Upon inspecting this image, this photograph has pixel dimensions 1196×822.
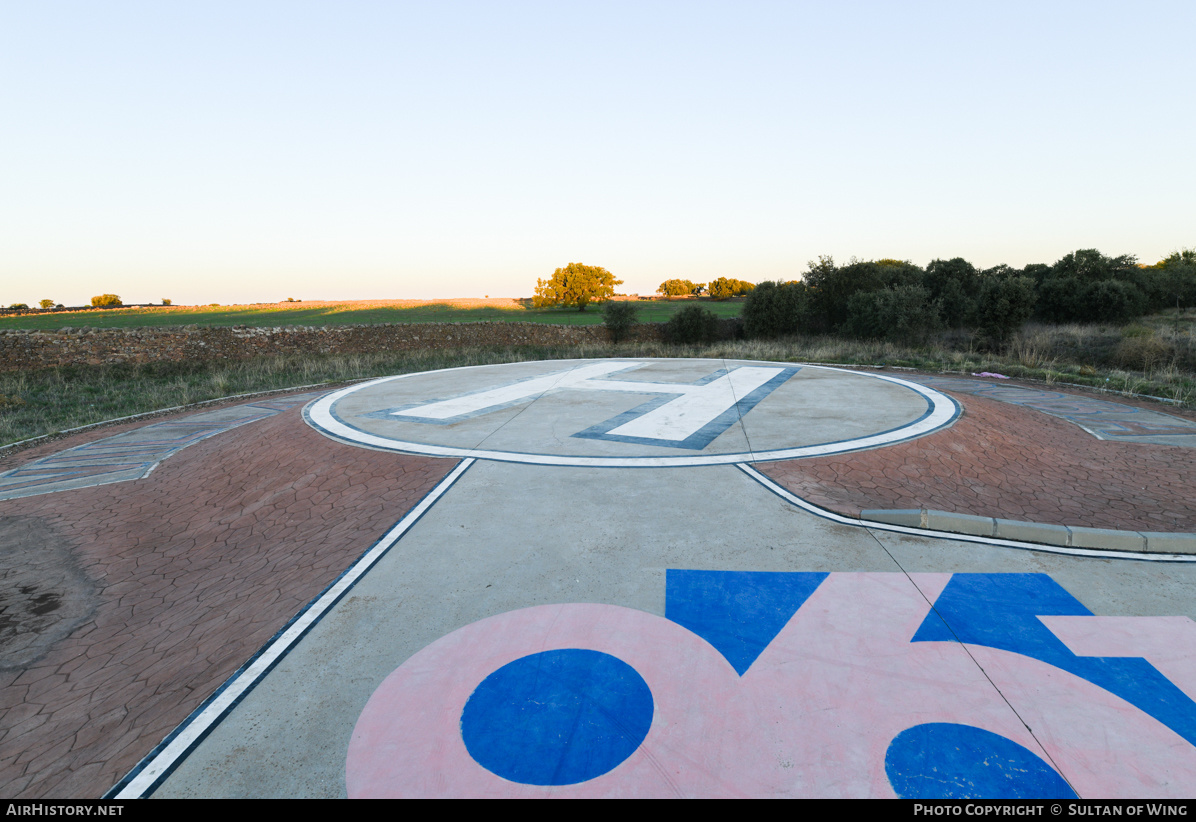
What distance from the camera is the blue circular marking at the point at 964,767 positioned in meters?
2.58

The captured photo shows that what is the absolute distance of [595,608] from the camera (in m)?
4.16

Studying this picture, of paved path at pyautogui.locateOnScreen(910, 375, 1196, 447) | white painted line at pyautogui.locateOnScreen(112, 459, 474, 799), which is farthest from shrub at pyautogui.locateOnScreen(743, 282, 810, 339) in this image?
white painted line at pyautogui.locateOnScreen(112, 459, 474, 799)

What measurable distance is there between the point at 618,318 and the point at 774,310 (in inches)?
399

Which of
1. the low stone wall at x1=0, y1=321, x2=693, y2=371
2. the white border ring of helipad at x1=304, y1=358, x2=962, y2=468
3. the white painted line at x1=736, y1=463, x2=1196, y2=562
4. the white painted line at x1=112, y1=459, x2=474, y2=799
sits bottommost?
the white painted line at x1=112, y1=459, x2=474, y2=799

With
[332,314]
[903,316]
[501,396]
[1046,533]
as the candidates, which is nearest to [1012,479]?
[1046,533]

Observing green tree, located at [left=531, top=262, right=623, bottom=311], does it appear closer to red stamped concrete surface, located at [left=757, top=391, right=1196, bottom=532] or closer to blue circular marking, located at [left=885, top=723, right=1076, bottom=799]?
red stamped concrete surface, located at [left=757, top=391, right=1196, bottom=532]

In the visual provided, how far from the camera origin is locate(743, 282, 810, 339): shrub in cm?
3488

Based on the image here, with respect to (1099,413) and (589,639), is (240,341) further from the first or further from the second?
(1099,413)

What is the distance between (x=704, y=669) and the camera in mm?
3475

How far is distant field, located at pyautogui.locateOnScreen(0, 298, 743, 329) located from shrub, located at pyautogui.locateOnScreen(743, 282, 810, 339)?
1162cm
